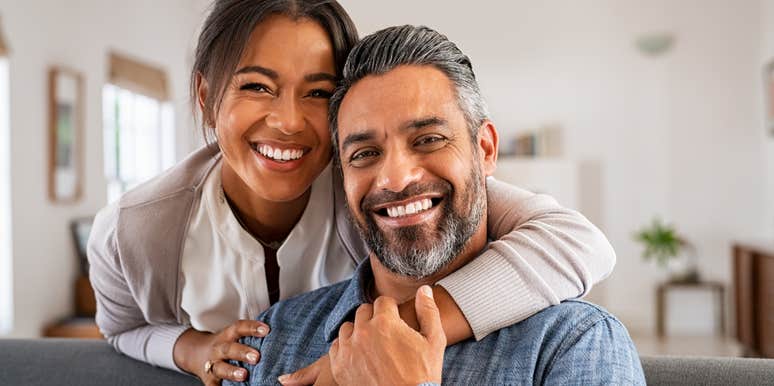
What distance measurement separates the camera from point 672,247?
7.02m

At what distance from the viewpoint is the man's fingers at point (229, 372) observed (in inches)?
65.1

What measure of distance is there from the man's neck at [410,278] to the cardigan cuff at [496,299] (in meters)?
0.18

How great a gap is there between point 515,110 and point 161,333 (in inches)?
244

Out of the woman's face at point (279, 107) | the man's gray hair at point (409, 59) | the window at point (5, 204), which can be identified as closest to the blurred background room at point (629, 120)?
the window at point (5, 204)

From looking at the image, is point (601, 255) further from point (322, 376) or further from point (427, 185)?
point (322, 376)

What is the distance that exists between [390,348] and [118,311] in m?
0.98

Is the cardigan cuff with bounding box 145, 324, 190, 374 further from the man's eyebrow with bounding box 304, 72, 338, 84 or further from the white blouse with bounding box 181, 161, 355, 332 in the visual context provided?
the man's eyebrow with bounding box 304, 72, 338, 84

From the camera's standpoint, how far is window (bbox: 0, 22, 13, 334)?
474 centimetres

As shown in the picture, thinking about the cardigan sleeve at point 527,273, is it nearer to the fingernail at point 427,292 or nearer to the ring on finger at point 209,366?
the fingernail at point 427,292

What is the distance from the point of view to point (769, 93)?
268 inches

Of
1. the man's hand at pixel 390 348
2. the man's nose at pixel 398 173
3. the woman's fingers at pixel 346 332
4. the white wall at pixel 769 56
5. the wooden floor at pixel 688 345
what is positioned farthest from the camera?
the white wall at pixel 769 56

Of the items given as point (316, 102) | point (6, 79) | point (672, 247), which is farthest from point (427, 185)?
point (672, 247)

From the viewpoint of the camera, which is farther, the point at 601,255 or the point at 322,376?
the point at 601,255

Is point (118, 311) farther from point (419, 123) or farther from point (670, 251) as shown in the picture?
point (670, 251)
